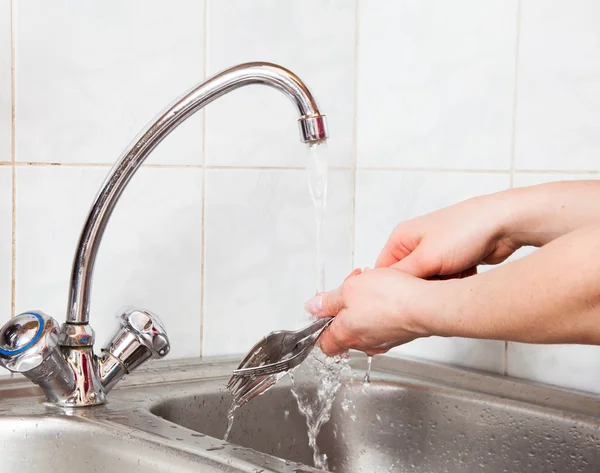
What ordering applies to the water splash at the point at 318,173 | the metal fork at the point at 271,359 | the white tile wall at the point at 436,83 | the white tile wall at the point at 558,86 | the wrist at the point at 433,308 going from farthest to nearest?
the white tile wall at the point at 436,83 < the white tile wall at the point at 558,86 < the water splash at the point at 318,173 < the metal fork at the point at 271,359 < the wrist at the point at 433,308

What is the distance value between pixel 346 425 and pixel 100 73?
1.74 ft

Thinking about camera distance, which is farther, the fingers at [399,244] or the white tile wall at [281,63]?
the white tile wall at [281,63]

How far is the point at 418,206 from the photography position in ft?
3.89

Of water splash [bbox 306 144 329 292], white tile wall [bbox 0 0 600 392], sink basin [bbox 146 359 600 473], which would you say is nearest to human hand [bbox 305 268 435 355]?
water splash [bbox 306 144 329 292]

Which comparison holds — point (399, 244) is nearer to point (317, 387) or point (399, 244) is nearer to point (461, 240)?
point (461, 240)

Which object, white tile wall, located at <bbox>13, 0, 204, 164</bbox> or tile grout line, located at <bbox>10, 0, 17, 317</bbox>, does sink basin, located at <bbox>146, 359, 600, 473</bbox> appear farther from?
white tile wall, located at <bbox>13, 0, 204, 164</bbox>

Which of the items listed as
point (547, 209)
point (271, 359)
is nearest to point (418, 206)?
point (547, 209)

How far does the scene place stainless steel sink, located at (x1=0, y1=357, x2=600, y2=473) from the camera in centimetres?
81

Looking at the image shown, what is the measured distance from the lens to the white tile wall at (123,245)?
100 centimetres

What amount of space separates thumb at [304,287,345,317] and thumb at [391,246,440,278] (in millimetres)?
93

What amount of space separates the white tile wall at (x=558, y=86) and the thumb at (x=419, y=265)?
0.86 feet

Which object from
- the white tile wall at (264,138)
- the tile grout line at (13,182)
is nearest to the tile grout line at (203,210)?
the white tile wall at (264,138)

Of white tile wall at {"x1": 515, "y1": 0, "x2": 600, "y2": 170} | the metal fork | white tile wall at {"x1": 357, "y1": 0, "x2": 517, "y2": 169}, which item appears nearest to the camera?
the metal fork

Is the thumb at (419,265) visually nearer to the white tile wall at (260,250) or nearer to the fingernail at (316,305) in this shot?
the fingernail at (316,305)
